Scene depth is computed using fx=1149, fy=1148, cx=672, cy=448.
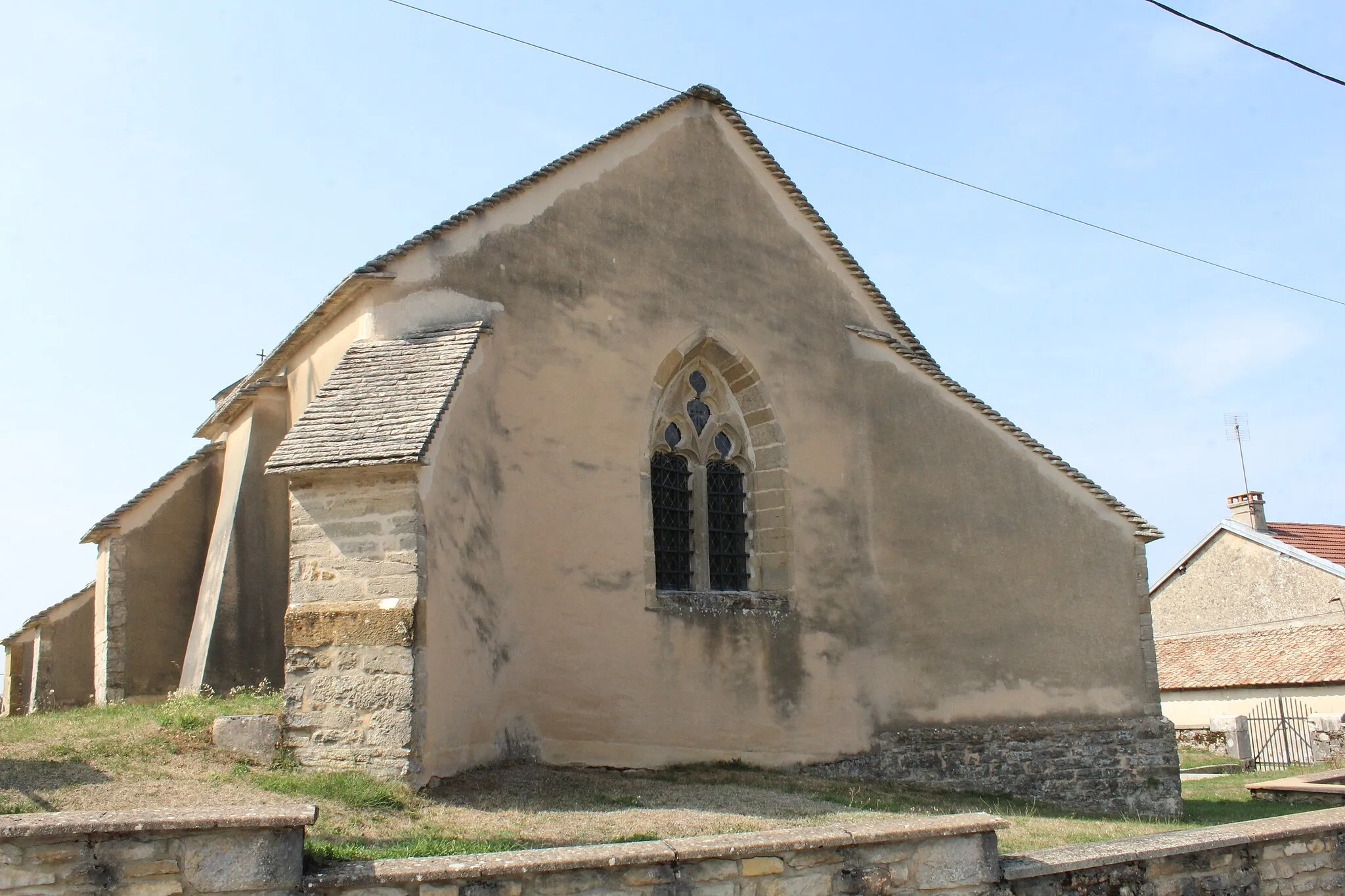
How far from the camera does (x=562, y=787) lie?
886 cm

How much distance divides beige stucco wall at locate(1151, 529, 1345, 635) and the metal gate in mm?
3425

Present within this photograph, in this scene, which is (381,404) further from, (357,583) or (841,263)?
(841,263)

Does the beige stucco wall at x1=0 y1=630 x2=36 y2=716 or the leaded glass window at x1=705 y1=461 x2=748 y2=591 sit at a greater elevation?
the leaded glass window at x1=705 y1=461 x2=748 y2=591

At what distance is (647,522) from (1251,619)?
21.9 m

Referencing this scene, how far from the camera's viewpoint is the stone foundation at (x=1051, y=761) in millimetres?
12438

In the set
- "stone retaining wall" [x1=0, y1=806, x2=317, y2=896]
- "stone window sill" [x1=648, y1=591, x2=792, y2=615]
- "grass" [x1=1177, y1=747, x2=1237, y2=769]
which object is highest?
"stone window sill" [x1=648, y1=591, x2=792, y2=615]

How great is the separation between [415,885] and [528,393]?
5767 mm

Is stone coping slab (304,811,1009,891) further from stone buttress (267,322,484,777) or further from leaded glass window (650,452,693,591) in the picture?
leaded glass window (650,452,693,591)

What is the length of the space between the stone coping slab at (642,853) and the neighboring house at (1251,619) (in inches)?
768

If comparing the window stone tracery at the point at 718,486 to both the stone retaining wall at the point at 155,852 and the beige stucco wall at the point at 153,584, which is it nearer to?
the beige stucco wall at the point at 153,584

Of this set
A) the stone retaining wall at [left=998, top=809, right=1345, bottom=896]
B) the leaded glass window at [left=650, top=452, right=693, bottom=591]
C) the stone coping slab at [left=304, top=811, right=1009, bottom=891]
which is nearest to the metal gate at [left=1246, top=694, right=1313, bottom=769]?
the stone retaining wall at [left=998, top=809, right=1345, bottom=896]

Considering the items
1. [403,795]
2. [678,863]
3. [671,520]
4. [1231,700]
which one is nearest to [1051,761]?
[671,520]

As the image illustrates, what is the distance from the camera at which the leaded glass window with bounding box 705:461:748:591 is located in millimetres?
12242

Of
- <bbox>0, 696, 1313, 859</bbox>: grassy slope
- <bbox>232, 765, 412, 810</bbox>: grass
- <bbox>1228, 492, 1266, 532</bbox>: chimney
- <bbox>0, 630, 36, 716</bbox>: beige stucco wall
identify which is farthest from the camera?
<bbox>1228, 492, 1266, 532</bbox>: chimney
